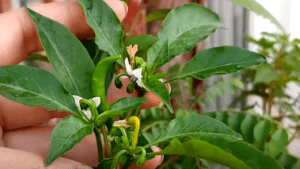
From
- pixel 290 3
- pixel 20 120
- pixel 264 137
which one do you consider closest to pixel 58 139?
pixel 20 120

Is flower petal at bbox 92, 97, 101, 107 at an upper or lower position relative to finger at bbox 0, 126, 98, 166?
upper

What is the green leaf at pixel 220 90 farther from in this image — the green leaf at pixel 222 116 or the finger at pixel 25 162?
the finger at pixel 25 162

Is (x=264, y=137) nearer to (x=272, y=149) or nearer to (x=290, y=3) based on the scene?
(x=272, y=149)

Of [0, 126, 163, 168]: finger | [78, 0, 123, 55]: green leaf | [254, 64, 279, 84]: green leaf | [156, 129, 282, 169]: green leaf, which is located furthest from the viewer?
[254, 64, 279, 84]: green leaf

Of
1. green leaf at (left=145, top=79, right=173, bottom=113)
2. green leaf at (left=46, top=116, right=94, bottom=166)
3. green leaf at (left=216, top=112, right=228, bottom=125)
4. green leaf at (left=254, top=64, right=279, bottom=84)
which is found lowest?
green leaf at (left=254, top=64, right=279, bottom=84)

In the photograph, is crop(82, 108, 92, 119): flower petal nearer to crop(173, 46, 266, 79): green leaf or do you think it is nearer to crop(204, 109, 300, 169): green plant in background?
crop(173, 46, 266, 79): green leaf

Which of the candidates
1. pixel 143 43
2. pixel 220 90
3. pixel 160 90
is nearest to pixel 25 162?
pixel 160 90

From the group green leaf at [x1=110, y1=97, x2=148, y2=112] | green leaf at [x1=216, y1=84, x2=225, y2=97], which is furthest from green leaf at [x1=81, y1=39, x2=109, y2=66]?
green leaf at [x1=216, y1=84, x2=225, y2=97]

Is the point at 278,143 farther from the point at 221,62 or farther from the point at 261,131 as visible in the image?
the point at 221,62
